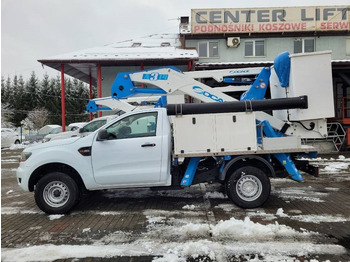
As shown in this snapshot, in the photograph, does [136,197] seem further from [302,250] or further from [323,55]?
[323,55]

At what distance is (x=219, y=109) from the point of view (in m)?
5.62

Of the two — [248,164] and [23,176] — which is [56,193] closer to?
[23,176]

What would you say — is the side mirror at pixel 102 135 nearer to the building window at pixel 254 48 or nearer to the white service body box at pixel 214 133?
the white service body box at pixel 214 133

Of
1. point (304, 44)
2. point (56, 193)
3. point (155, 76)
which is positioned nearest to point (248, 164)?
point (155, 76)

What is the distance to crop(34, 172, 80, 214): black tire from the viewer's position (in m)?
5.65

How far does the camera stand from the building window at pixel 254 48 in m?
19.4

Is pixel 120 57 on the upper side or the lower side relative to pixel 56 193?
upper

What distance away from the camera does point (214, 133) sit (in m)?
5.64

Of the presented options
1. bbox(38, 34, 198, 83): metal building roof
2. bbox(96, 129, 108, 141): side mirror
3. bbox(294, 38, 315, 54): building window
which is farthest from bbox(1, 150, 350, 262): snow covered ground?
bbox(294, 38, 315, 54): building window

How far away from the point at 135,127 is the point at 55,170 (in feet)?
5.86

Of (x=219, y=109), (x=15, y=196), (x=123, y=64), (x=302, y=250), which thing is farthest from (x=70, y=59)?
(x=302, y=250)

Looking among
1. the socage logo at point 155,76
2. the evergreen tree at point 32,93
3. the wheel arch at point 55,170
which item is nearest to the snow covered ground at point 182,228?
the wheel arch at point 55,170

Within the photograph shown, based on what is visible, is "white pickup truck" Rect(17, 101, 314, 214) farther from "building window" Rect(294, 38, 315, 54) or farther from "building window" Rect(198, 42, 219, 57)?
"building window" Rect(294, 38, 315, 54)

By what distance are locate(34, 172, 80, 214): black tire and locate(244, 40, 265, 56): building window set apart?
16.3m
